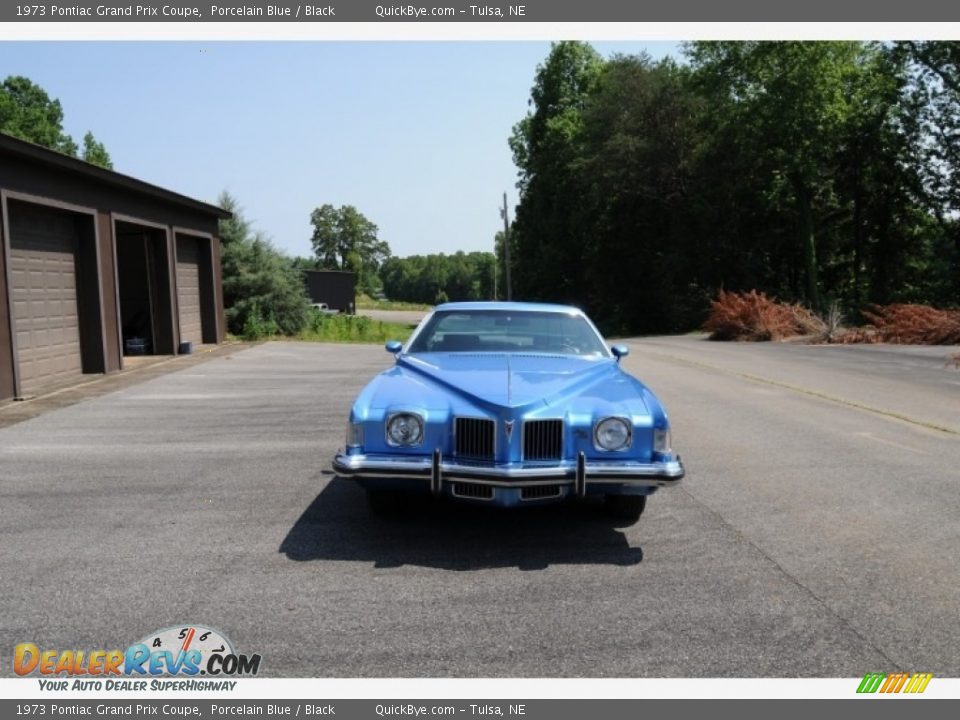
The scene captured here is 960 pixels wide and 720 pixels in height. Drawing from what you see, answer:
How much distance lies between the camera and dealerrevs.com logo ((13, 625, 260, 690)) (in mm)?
3600

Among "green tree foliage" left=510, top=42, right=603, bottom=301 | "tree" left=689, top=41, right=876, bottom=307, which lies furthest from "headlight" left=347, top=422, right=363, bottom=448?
"green tree foliage" left=510, top=42, right=603, bottom=301

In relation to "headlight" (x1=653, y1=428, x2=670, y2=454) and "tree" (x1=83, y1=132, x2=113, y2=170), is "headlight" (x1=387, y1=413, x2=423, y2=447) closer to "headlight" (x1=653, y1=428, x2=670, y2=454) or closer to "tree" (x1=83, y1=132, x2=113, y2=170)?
"headlight" (x1=653, y1=428, x2=670, y2=454)

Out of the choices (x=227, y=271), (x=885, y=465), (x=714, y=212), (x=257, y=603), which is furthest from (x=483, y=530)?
(x=714, y=212)

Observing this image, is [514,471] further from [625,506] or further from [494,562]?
[625,506]

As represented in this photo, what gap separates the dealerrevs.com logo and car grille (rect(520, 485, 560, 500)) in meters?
1.83

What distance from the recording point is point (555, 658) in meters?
3.67

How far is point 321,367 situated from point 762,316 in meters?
16.6

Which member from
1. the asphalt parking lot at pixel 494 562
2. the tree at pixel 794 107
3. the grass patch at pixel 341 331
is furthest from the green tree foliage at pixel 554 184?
the asphalt parking lot at pixel 494 562

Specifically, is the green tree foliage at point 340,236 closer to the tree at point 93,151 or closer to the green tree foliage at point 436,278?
the green tree foliage at point 436,278

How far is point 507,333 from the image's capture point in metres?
6.88

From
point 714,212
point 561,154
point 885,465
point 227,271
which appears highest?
point 561,154

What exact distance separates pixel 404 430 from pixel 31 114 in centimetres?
6266

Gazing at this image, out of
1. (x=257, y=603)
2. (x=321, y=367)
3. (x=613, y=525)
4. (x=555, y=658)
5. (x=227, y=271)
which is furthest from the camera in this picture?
(x=227, y=271)

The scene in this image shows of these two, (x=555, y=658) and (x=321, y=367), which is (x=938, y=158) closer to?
(x=321, y=367)
